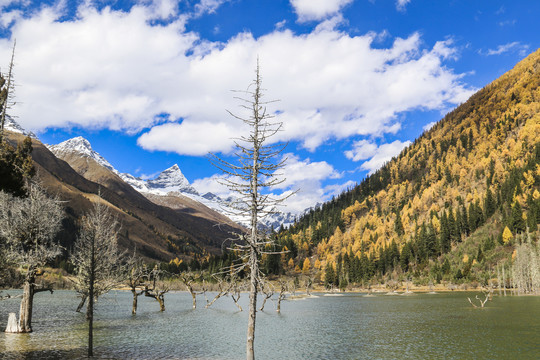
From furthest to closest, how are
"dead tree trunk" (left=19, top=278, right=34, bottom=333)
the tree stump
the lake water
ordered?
1. the tree stump
2. "dead tree trunk" (left=19, top=278, right=34, bottom=333)
3. the lake water

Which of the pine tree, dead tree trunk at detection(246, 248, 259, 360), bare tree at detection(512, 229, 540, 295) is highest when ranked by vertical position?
the pine tree

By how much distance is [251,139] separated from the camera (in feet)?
86.2

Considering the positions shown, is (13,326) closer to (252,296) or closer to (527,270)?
(252,296)

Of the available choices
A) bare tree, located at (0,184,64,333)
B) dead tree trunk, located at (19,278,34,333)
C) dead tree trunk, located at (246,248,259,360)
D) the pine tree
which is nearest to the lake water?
dead tree trunk, located at (19,278,34,333)

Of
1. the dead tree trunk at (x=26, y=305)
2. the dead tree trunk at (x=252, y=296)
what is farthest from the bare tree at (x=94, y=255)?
the dead tree trunk at (x=252, y=296)

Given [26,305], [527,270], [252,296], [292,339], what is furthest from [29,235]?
[527,270]

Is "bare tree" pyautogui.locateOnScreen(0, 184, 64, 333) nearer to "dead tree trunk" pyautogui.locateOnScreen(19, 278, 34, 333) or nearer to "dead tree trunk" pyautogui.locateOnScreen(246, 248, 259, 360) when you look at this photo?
"dead tree trunk" pyautogui.locateOnScreen(19, 278, 34, 333)

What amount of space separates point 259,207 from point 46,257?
103 ft

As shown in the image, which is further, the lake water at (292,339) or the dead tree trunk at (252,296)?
the lake water at (292,339)

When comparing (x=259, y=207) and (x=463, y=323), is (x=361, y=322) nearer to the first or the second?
(x=463, y=323)

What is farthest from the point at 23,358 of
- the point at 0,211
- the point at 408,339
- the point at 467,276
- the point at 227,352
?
the point at 467,276

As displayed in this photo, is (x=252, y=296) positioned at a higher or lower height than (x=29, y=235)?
lower

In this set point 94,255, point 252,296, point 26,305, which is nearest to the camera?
point 252,296

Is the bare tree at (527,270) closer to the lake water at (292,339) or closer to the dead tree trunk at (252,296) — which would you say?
the lake water at (292,339)
